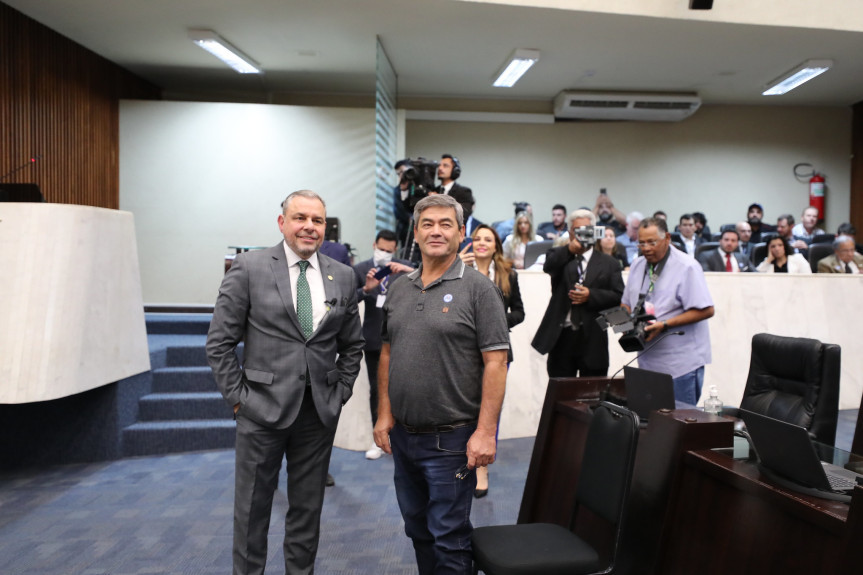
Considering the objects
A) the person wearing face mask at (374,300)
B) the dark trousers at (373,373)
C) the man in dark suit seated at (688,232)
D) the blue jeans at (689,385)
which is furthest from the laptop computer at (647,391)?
the man in dark suit seated at (688,232)

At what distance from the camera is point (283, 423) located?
214 cm

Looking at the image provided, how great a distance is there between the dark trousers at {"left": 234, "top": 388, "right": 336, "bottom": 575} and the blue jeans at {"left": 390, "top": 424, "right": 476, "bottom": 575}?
1.33ft

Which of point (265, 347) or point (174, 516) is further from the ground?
point (265, 347)

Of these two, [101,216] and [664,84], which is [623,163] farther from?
[101,216]

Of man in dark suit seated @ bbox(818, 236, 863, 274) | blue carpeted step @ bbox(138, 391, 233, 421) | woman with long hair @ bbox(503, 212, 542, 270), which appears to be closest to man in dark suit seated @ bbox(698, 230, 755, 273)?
man in dark suit seated @ bbox(818, 236, 863, 274)

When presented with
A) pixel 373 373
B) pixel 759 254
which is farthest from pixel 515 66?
pixel 373 373

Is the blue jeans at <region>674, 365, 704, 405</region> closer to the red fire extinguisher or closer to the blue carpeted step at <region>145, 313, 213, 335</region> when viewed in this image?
the blue carpeted step at <region>145, 313, 213, 335</region>

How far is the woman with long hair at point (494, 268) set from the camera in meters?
3.31

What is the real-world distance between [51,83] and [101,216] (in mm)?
3574

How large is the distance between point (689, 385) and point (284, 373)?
6.23ft

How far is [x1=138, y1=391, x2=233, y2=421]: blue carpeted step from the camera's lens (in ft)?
14.9

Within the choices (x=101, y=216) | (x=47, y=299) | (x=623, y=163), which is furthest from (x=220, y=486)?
(x=623, y=163)

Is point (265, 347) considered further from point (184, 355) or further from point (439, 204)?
point (184, 355)

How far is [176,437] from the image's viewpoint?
4.39m
